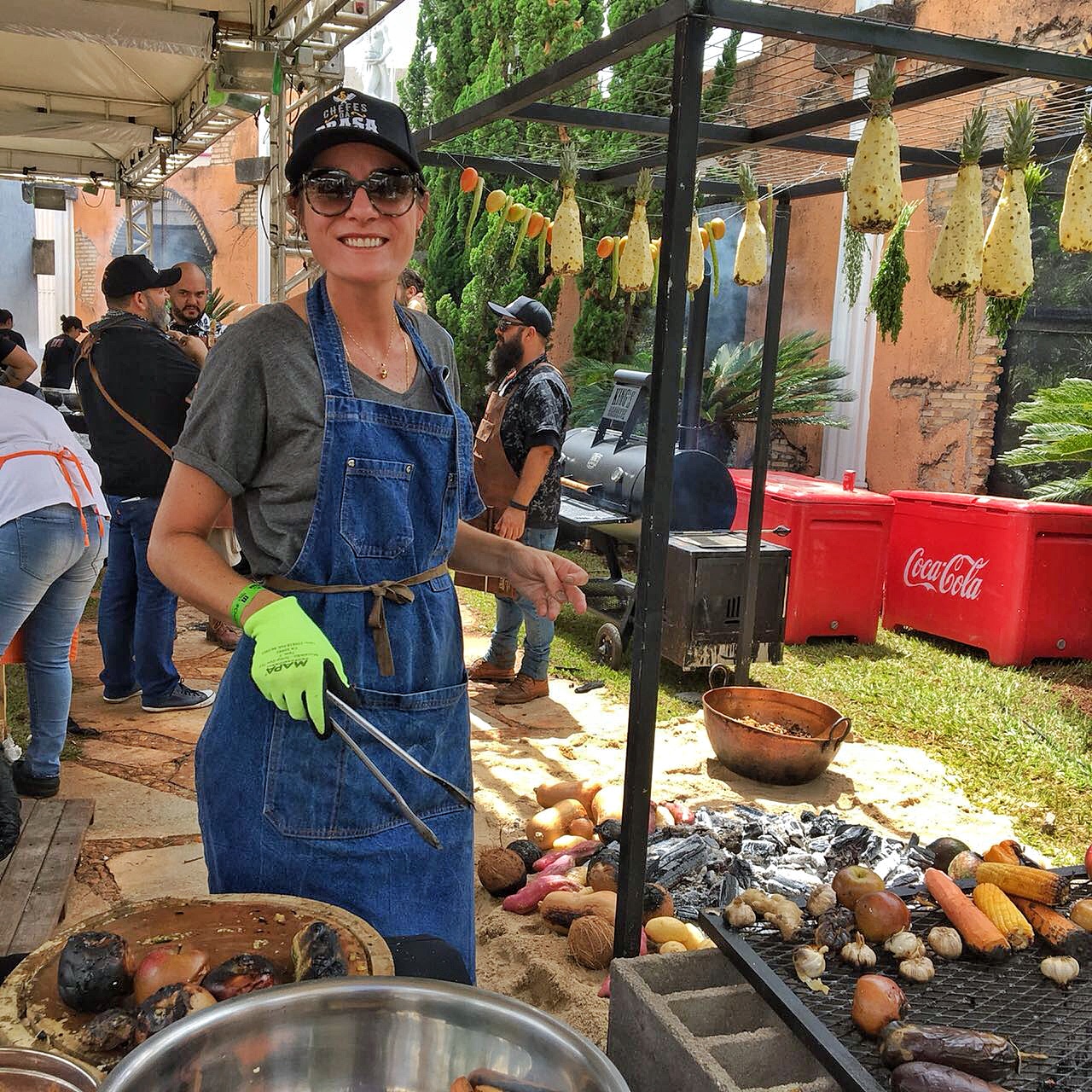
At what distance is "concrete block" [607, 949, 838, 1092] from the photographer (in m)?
2.04

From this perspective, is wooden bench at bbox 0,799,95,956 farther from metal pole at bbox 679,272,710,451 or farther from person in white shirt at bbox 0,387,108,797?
metal pole at bbox 679,272,710,451

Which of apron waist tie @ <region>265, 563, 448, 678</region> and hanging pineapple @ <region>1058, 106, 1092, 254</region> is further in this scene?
hanging pineapple @ <region>1058, 106, 1092, 254</region>

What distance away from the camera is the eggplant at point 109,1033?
1238 mm

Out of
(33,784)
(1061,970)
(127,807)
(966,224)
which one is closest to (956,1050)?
(1061,970)

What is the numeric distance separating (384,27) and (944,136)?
18935 millimetres

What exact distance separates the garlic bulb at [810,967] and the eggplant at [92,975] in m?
1.50

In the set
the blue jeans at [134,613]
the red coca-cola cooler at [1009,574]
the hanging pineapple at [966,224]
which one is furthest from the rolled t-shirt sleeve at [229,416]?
the red coca-cola cooler at [1009,574]

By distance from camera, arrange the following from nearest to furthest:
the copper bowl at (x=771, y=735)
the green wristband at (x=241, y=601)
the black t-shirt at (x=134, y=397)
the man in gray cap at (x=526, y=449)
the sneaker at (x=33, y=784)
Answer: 1. the green wristband at (x=241, y=601)
2. the sneaker at (x=33, y=784)
3. the copper bowl at (x=771, y=735)
4. the black t-shirt at (x=134, y=397)
5. the man in gray cap at (x=526, y=449)

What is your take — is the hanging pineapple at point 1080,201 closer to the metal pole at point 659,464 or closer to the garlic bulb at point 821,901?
the metal pole at point 659,464

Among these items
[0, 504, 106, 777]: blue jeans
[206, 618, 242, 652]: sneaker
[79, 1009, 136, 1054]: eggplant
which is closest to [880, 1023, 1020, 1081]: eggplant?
[79, 1009, 136, 1054]: eggplant

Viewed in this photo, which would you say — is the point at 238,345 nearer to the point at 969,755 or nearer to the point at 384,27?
the point at 969,755

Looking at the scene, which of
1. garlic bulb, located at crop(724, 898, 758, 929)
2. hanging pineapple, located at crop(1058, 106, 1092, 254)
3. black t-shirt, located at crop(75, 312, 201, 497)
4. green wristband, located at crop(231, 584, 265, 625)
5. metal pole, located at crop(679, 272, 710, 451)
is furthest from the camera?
metal pole, located at crop(679, 272, 710, 451)

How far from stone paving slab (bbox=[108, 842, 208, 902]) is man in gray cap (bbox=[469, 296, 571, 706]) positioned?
7.99 ft

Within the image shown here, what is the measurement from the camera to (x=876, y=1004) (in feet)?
6.91
